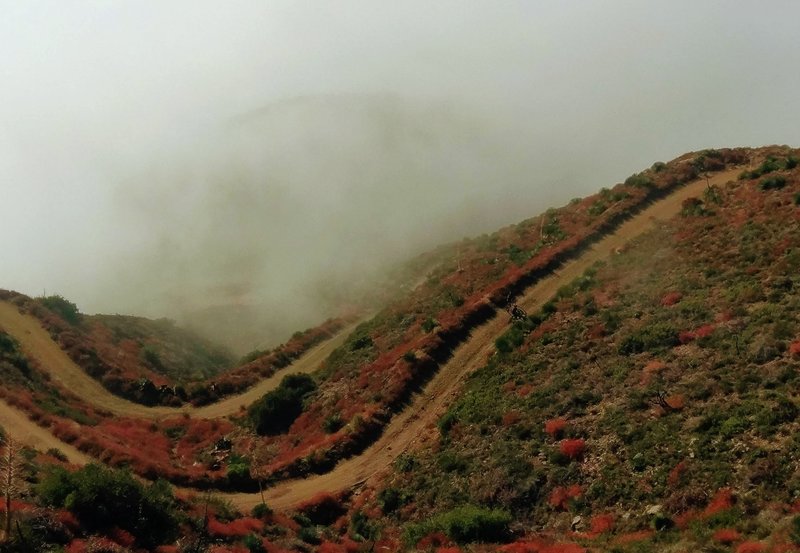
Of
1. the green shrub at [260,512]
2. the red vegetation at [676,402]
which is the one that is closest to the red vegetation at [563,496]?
the red vegetation at [676,402]

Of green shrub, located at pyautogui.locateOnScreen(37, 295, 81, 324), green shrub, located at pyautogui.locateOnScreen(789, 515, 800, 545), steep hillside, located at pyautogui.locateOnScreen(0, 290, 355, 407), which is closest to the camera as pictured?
green shrub, located at pyautogui.locateOnScreen(789, 515, 800, 545)

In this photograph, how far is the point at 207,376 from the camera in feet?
202

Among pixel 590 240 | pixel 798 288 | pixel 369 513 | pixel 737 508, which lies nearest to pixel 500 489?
pixel 369 513

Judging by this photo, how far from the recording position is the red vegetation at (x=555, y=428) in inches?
973

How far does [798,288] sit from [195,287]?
431 feet

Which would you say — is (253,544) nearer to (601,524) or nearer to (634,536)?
(601,524)

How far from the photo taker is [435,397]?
34.8m

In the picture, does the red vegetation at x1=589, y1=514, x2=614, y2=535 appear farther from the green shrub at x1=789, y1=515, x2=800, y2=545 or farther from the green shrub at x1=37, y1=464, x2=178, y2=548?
the green shrub at x1=37, y1=464, x2=178, y2=548

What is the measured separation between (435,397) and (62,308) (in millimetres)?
43949

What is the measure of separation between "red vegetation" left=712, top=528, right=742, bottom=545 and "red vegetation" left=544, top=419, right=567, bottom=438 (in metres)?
8.82

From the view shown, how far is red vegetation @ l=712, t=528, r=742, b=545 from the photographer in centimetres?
1561

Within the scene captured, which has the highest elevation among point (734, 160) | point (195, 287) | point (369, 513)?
point (195, 287)

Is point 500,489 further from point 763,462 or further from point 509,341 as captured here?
point 509,341

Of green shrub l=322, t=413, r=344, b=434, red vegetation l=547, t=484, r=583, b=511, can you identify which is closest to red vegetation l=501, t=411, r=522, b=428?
red vegetation l=547, t=484, r=583, b=511
